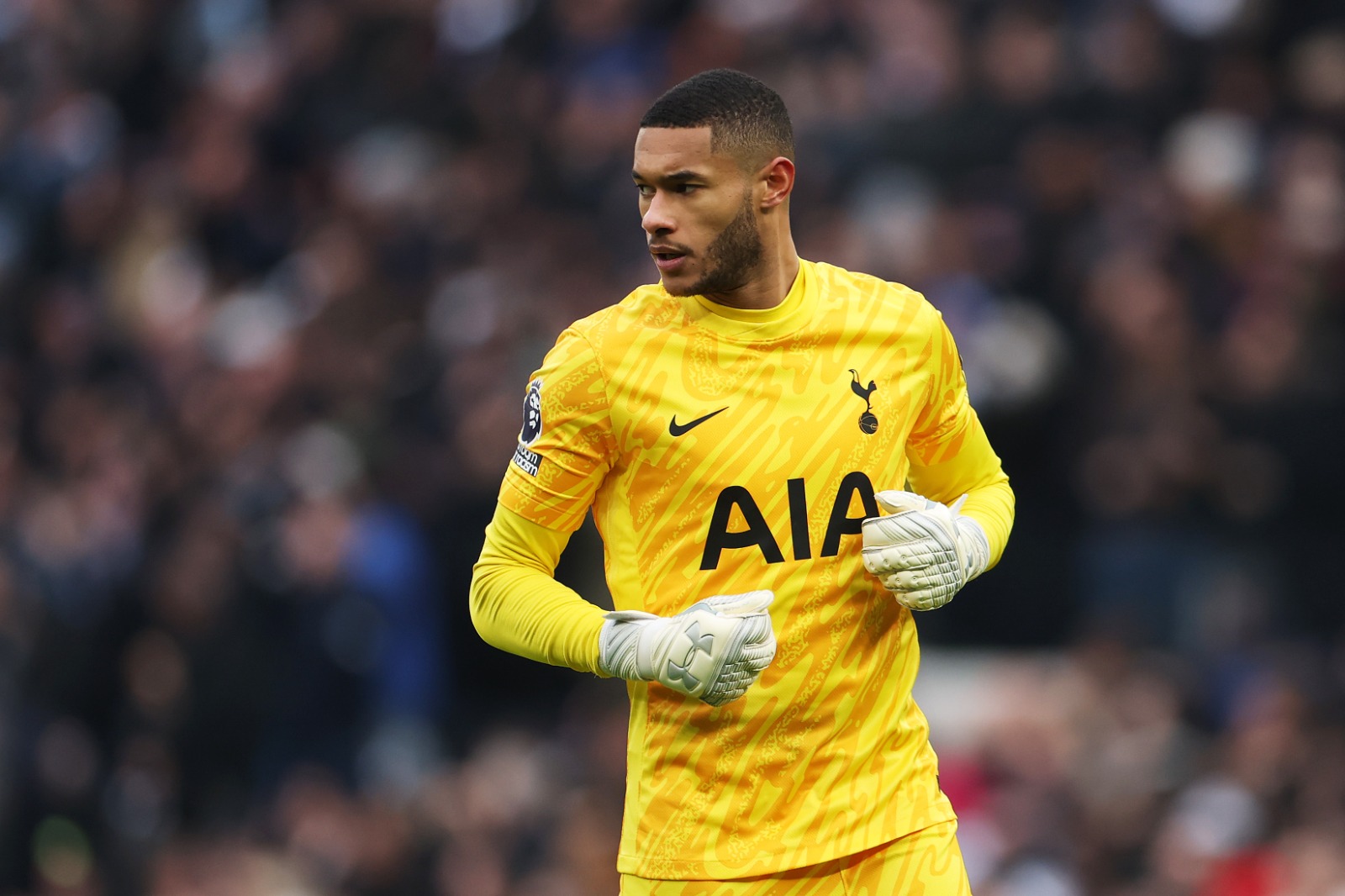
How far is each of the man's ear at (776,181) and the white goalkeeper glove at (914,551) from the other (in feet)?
2.23

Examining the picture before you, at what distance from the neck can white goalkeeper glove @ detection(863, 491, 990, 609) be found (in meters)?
0.50

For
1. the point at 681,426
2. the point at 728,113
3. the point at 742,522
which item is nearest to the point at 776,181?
the point at 728,113

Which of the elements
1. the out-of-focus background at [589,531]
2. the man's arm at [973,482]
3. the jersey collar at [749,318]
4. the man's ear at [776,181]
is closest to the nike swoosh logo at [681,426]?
the jersey collar at [749,318]

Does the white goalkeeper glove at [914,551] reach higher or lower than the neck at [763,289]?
lower

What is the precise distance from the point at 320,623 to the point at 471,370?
1.66m

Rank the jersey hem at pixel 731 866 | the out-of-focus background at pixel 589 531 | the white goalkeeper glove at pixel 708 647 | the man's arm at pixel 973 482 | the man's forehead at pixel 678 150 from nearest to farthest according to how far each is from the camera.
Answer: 1. the white goalkeeper glove at pixel 708 647
2. the man's forehead at pixel 678 150
3. the jersey hem at pixel 731 866
4. the man's arm at pixel 973 482
5. the out-of-focus background at pixel 589 531

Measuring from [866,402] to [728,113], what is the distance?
2.27ft

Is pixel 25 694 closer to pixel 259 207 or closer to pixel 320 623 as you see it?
pixel 320 623

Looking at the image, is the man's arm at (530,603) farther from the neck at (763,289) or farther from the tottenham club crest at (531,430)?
the neck at (763,289)

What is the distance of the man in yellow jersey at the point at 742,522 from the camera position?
168 inches

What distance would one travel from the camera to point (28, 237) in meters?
13.6

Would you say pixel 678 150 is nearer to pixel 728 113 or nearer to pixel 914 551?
pixel 728 113

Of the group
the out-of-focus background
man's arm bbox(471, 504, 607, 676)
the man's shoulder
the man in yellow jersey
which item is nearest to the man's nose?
the man in yellow jersey

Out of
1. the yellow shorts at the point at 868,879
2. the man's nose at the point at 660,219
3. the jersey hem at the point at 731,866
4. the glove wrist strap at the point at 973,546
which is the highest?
the man's nose at the point at 660,219
